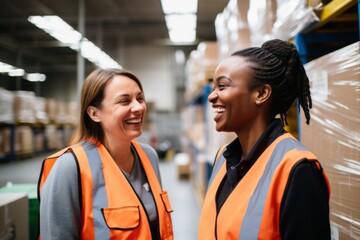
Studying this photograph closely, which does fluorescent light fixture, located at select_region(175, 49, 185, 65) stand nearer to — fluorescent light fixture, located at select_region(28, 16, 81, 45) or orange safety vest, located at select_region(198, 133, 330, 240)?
fluorescent light fixture, located at select_region(28, 16, 81, 45)

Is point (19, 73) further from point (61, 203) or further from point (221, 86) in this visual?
point (221, 86)

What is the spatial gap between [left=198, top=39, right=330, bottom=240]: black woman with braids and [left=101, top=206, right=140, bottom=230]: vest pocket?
37 cm

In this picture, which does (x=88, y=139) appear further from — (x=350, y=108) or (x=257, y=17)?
(x=257, y=17)

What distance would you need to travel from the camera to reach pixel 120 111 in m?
1.89

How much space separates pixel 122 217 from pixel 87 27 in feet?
41.3

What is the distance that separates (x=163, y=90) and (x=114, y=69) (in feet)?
46.8

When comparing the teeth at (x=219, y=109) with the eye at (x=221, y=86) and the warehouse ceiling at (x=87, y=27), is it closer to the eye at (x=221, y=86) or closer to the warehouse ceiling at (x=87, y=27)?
the eye at (x=221, y=86)

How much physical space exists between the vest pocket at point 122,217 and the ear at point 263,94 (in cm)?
90

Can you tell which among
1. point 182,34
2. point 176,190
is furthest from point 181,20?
point 176,190

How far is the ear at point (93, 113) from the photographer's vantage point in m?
1.97

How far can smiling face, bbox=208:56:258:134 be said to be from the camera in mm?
1461

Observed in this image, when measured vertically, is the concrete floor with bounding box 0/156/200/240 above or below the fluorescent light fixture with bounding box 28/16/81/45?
below

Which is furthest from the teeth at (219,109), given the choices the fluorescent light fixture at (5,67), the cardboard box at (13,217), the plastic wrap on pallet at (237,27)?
the fluorescent light fixture at (5,67)

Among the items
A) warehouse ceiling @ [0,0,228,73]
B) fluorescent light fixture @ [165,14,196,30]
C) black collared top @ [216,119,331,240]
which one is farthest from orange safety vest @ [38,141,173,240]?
fluorescent light fixture @ [165,14,196,30]
